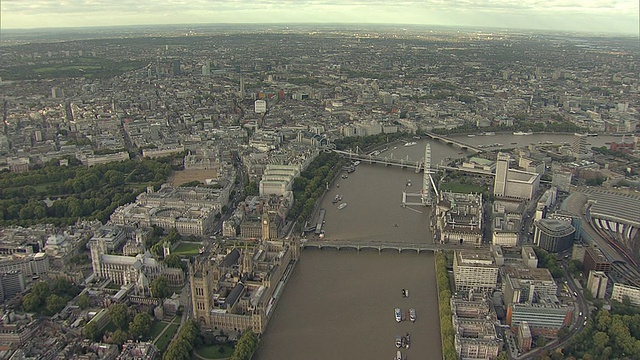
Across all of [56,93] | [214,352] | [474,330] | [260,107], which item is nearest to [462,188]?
[474,330]

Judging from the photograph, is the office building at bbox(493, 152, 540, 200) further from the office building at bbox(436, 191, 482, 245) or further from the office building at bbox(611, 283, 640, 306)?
the office building at bbox(611, 283, 640, 306)

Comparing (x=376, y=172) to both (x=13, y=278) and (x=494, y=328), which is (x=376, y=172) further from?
(x=13, y=278)

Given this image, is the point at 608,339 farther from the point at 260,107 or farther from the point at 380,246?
the point at 260,107

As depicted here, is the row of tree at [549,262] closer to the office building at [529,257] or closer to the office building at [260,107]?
the office building at [529,257]

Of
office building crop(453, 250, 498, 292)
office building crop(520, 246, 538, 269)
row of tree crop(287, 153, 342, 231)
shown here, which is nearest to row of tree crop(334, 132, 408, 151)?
row of tree crop(287, 153, 342, 231)

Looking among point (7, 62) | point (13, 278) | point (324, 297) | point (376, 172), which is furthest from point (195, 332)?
point (7, 62)

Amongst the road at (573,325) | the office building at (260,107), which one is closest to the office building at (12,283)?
the road at (573,325)
